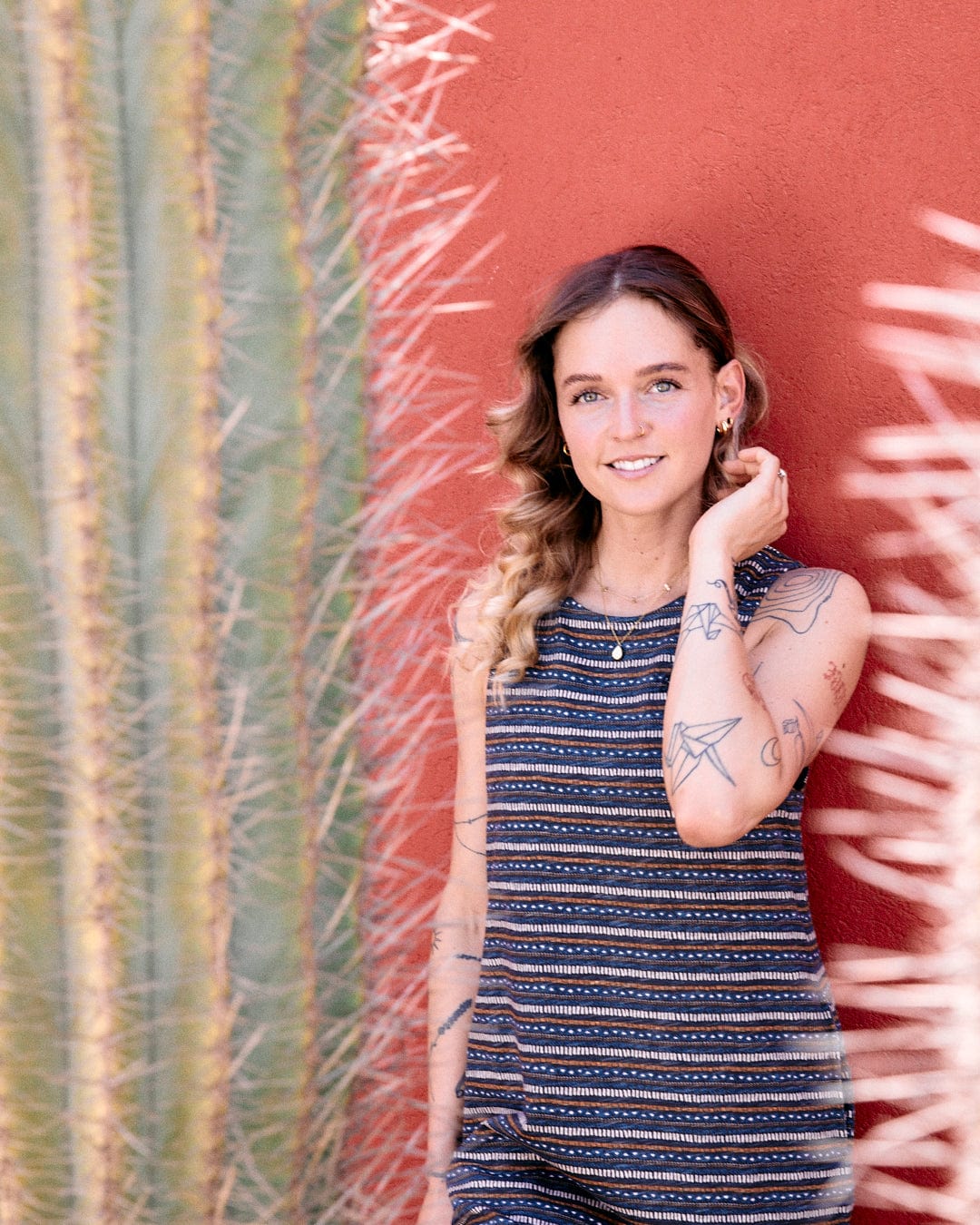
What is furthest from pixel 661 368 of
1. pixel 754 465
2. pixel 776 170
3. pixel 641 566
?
pixel 776 170

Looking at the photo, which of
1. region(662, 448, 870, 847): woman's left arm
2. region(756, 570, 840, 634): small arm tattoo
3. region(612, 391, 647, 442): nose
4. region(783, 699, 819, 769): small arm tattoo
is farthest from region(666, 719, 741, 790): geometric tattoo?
region(612, 391, 647, 442): nose

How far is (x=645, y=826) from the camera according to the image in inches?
75.7

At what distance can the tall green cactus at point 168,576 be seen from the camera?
1354 millimetres

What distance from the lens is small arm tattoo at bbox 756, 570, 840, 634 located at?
1924 millimetres

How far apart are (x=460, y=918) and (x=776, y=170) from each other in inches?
52.5

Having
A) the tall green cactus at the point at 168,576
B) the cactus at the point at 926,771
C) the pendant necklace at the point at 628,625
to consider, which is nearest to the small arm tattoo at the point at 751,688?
the pendant necklace at the point at 628,625

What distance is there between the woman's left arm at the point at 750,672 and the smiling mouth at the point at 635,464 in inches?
4.7

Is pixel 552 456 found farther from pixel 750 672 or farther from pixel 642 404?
pixel 750 672

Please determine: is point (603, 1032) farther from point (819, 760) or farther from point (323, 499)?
point (323, 499)

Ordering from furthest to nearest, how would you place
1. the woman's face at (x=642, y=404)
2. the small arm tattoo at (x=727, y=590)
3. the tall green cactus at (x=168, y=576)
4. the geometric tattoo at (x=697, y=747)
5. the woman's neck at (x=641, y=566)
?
the woman's neck at (x=641, y=566)
the woman's face at (x=642, y=404)
the small arm tattoo at (x=727, y=590)
the geometric tattoo at (x=697, y=747)
the tall green cactus at (x=168, y=576)

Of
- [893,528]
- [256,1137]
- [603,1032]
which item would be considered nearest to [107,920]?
[256,1137]

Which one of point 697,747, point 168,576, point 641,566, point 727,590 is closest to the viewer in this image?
point 168,576

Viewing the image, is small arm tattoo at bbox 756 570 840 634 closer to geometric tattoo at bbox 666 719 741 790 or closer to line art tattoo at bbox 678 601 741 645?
line art tattoo at bbox 678 601 741 645

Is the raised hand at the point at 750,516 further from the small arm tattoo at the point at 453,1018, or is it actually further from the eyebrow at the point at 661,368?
the small arm tattoo at the point at 453,1018
